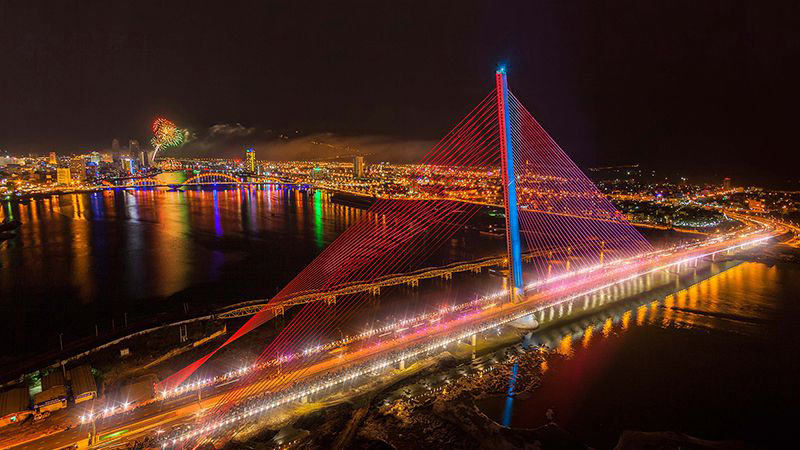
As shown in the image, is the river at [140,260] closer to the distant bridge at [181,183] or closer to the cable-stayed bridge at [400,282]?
the cable-stayed bridge at [400,282]

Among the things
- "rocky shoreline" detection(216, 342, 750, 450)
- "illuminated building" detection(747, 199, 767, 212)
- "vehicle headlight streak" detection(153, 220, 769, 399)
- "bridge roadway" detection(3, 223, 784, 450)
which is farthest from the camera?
"illuminated building" detection(747, 199, 767, 212)

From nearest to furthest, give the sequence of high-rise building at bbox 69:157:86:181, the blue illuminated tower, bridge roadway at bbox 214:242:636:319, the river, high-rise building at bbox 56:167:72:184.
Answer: the blue illuminated tower → bridge roadway at bbox 214:242:636:319 → the river → high-rise building at bbox 56:167:72:184 → high-rise building at bbox 69:157:86:181

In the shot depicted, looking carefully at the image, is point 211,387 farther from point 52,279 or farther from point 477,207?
point 477,207

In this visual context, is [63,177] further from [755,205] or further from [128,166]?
[755,205]

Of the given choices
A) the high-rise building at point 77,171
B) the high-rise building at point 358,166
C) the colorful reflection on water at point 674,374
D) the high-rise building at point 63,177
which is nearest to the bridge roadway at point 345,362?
the colorful reflection on water at point 674,374

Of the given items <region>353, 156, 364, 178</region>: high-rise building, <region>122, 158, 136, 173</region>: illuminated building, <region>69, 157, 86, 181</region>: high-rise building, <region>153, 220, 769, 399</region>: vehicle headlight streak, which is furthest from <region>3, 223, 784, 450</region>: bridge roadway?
<region>122, 158, 136, 173</region>: illuminated building

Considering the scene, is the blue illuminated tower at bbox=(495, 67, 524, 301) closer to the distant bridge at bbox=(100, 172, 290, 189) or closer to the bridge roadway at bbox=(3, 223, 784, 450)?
the bridge roadway at bbox=(3, 223, 784, 450)

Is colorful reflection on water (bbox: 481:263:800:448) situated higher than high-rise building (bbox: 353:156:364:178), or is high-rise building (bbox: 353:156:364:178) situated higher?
high-rise building (bbox: 353:156:364:178)

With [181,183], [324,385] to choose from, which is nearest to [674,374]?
[324,385]
